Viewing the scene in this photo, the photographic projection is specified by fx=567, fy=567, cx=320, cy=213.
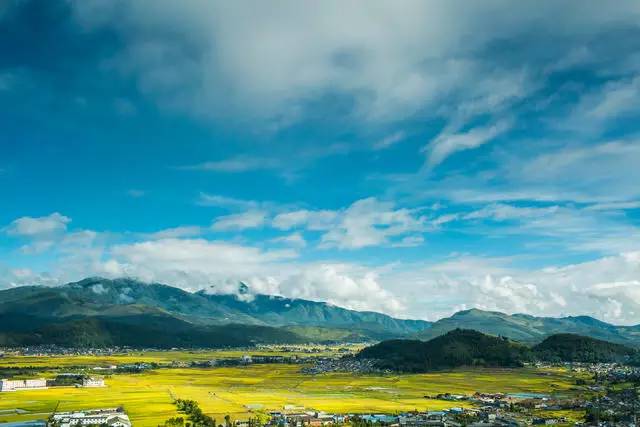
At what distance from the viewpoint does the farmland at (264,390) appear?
105 meters

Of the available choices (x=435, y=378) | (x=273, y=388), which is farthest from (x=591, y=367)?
(x=273, y=388)

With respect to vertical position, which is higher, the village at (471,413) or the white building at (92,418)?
the village at (471,413)

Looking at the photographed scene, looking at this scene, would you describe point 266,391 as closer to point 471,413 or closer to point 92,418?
point 471,413

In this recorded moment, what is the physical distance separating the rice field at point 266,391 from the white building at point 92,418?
2327 millimetres

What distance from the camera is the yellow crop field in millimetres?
105062

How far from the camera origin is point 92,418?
288 feet

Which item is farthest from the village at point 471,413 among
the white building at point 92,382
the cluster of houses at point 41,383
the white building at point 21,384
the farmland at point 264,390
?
the farmland at point 264,390

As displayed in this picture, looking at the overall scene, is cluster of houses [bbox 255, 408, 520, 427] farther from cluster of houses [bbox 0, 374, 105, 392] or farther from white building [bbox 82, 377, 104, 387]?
cluster of houses [bbox 0, 374, 105, 392]

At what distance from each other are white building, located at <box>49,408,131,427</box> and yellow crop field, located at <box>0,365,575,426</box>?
2.57 m

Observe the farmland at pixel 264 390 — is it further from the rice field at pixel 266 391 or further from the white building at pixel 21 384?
the white building at pixel 21 384

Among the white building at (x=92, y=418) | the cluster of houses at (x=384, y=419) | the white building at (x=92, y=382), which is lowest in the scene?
the white building at (x=92, y=418)

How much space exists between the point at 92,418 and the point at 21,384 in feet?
202

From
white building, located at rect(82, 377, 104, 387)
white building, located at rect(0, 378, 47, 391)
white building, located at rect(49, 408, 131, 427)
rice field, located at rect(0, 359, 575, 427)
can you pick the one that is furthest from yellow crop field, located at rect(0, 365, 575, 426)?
white building, located at rect(0, 378, 47, 391)

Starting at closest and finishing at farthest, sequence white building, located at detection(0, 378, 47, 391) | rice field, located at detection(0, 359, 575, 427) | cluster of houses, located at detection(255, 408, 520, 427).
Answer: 1. cluster of houses, located at detection(255, 408, 520, 427)
2. rice field, located at detection(0, 359, 575, 427)
3. white building, located at detection(0, 378, 47, 391)
